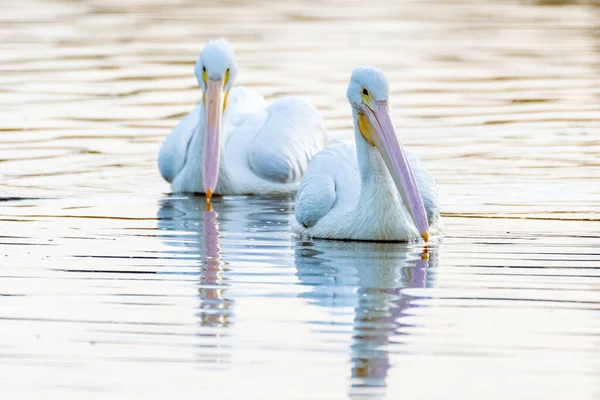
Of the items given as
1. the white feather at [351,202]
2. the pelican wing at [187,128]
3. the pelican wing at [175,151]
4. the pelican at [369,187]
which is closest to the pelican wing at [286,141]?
the pelican wing at [187,128]

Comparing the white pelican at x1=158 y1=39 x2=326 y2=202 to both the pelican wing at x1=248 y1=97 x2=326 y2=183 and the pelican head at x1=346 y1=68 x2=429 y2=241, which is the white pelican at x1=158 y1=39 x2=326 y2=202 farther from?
the pelican head at x1=346 y1=68 x2=429 y2=241

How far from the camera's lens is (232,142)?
11.0 metres

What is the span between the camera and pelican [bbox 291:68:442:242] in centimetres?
796

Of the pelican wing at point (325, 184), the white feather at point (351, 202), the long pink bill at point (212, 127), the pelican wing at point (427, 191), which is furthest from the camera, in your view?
the long pink bill at point (212, 127)

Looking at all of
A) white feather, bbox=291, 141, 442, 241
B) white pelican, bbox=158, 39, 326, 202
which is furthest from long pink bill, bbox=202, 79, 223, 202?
white feather, bbox=291, 141, 442, 241

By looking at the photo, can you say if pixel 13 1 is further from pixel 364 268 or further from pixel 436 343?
pixel 436 343

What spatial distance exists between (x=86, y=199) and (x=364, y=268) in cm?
287

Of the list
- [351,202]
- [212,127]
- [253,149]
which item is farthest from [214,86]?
[351,202]

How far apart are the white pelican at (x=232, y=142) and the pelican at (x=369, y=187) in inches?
62.3

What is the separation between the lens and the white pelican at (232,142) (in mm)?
10219

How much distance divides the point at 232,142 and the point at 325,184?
259 cm

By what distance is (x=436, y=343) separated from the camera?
→ 5.91 m

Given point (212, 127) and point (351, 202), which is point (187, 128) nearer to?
point (212, 127)

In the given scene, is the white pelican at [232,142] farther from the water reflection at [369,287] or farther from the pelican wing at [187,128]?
the water reflection at [369,287]
